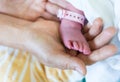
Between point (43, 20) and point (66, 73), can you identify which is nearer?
point (66, 73)

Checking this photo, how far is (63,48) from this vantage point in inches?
27.6

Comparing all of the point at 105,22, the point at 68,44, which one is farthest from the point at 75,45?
the point at 105,22

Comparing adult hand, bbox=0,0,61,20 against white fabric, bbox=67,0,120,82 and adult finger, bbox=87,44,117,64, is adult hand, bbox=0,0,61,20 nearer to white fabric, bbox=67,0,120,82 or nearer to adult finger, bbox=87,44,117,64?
white fabric, bbox=67,0,120,82

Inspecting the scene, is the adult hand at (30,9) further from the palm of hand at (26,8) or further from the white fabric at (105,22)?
the white fabric at (105,22)

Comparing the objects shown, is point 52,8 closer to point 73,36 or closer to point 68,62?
point 73,36

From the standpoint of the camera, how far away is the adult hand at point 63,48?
625mm

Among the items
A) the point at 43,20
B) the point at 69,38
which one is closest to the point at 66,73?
the point at 69,38

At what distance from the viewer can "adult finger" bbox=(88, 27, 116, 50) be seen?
0.67m

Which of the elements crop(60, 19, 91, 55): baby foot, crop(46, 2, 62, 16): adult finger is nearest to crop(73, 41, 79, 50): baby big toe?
crop(60, 19, 91, 55): baby foot

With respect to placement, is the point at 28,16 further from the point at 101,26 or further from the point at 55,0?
the point at 101,26

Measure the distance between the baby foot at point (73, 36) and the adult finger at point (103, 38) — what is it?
0.09 ft

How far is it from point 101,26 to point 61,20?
0.52 ft

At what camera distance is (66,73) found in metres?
0.76

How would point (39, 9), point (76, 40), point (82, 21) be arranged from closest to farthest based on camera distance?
point (76, 40), point (82, 21), point (39, 9)
